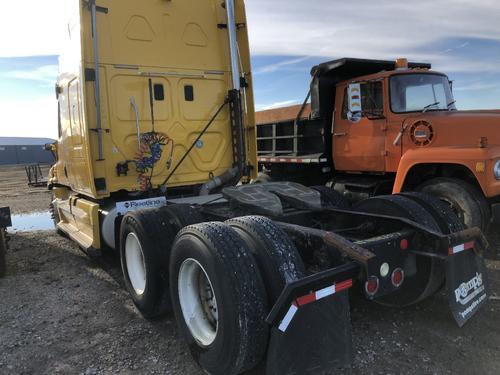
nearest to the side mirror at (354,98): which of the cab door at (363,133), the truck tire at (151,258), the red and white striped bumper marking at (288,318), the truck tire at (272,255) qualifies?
the cab door at (363,133)

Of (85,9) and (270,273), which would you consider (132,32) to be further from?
(270,273)

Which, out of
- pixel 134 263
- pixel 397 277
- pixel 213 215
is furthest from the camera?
pixel 134 263

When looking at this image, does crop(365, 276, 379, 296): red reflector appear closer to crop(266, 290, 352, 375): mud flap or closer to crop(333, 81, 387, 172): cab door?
crop(266, 290, 352, 375): mud flap

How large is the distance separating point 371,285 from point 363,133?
4943 millimetres

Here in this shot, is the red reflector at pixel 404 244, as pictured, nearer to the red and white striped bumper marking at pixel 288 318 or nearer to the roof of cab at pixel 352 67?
A: the red and white striped bumper marking at pixel 288 318

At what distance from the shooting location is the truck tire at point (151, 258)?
401cm

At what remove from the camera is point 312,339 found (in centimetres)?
257

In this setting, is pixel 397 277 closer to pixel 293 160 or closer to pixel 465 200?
pixel 465 200

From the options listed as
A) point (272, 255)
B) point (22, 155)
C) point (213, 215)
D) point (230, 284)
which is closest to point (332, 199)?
point (213, 215)

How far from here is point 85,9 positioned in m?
5.20

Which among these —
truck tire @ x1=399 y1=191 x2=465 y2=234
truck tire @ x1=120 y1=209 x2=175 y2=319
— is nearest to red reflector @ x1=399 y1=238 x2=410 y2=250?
truck tire @ x1=399 y1=191 x2=465 y2=234

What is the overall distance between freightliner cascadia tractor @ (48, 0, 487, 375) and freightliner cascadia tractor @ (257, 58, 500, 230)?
1.95 metres

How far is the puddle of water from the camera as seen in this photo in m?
9.40

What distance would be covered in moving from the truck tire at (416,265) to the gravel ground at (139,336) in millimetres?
237
